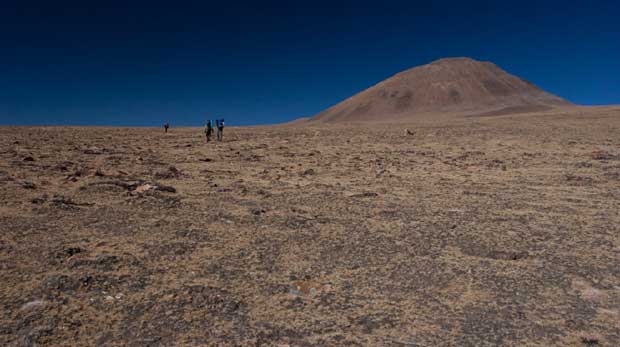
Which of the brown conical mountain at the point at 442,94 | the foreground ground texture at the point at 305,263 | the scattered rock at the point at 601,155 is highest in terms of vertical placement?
the brown conical mountain at the point at 442,94

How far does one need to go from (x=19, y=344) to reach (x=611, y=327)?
4.61 metres

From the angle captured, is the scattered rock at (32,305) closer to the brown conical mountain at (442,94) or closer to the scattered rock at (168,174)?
the scattered rock at (168,174)

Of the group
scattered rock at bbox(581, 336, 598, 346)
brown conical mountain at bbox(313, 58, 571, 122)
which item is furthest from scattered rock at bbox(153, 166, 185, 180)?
brown conical mountain at bbox(313, 58, 571, 122)

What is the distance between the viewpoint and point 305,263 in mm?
4879

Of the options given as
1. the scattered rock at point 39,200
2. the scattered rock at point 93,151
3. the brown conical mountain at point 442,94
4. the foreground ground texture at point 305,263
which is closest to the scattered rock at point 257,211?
the foreground ground texture at point 305,263

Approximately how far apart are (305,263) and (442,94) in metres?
118

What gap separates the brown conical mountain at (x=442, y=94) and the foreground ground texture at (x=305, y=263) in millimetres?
92220

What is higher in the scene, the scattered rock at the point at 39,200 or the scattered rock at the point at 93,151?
the scattered rock at the point at 93,151

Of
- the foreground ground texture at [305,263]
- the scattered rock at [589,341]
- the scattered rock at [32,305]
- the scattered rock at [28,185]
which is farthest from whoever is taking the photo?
the scattered rock at [28,185]

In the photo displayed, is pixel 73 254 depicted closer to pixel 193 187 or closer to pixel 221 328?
pixel 221 328

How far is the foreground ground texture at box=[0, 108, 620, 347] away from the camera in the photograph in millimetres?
3490

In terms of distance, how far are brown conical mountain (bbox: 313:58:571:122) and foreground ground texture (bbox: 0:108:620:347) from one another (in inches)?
3631

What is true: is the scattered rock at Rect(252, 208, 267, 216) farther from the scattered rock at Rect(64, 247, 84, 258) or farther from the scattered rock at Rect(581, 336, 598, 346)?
the scattered rock at Rect(581, 336, 598, 346)

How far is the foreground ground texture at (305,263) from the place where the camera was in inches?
137
